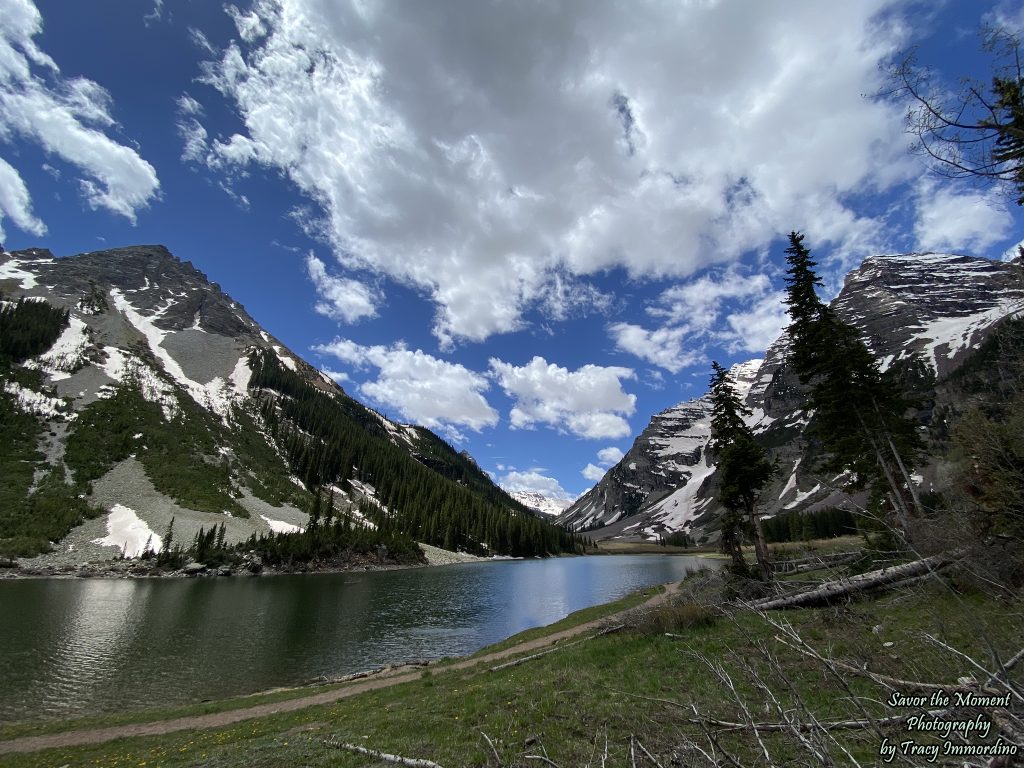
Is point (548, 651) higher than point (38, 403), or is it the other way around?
point (38, 403)

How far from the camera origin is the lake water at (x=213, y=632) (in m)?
21.2

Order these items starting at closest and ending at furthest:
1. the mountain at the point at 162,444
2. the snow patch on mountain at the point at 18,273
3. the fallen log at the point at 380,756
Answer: the fallen log at the point at 380,756, the mountain at the point at 162,444, the snow patch on mountain at the point at 18,273

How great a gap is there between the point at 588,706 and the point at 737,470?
2031cm

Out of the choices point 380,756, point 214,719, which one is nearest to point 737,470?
point 380,756

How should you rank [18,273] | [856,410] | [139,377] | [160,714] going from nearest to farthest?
1. [160,714]
2. [856,410]
3. [139,377]
4. [18,273]

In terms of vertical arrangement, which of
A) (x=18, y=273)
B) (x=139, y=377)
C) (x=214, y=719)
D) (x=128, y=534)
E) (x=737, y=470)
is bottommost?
(x=214, y=719)

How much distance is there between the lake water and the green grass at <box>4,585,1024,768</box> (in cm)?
867

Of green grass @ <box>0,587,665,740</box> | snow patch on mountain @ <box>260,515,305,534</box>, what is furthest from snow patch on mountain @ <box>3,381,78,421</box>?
green grass @ <box>0,587,665,740</box>

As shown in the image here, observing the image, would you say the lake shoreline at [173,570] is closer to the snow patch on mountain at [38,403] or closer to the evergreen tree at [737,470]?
the snow patch on mountain at [38,403]

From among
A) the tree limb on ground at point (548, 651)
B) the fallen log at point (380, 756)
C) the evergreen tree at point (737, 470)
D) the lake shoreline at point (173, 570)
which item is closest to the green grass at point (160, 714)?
the tree limb on ground at point (548, 651)

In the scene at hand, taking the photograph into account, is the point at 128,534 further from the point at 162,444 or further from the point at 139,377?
the point at 139,377

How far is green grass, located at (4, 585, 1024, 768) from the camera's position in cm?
876

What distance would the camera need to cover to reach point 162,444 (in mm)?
104875

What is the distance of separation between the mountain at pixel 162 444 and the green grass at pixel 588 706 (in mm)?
74379
